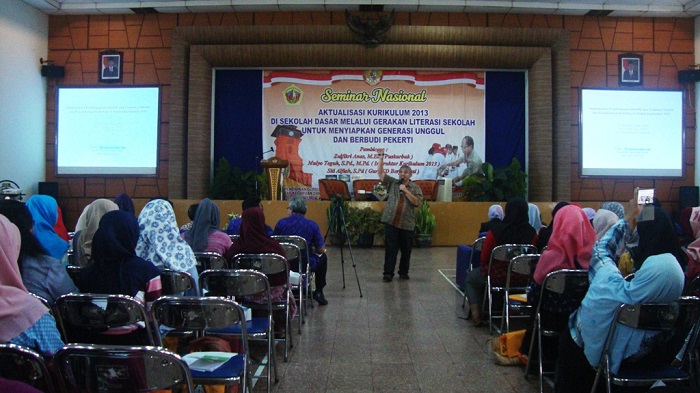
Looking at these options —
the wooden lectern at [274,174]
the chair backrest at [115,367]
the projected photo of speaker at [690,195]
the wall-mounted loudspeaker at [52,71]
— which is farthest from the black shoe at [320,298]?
the projected photo of speaker at [690,195]

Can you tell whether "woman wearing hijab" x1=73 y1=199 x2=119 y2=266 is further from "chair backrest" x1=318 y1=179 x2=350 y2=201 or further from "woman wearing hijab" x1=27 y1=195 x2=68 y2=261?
"chair backrest" x1=318 y1=179 x2=350 y2=201

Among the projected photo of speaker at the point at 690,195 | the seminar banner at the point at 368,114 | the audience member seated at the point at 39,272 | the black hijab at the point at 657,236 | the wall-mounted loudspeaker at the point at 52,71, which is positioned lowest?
the audience member seated at the point at 39,272

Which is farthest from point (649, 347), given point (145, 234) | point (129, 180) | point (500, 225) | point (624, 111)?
point (129, 180)

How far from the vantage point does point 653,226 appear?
218 cm

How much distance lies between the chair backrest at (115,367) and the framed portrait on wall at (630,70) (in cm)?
1041

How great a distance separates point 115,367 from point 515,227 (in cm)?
311

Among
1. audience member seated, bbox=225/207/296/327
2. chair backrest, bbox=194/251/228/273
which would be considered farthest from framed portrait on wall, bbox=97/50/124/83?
chair backrest, bbox=194/251/228/273

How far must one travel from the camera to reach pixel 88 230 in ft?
11.6

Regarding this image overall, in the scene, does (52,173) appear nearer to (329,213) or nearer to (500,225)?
(329,213)

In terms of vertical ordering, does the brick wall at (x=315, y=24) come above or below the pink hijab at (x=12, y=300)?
above

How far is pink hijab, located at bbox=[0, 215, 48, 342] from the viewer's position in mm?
1728

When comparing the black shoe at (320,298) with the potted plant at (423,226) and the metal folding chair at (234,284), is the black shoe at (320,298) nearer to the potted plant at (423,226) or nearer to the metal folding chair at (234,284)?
the metal folding chair at (234,284)

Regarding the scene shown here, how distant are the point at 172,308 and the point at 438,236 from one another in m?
7.25

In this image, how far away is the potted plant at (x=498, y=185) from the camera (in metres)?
9.20
